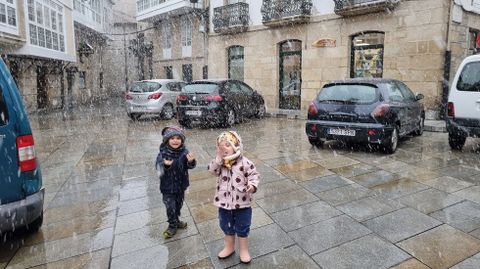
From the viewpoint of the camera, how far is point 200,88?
11.6 m

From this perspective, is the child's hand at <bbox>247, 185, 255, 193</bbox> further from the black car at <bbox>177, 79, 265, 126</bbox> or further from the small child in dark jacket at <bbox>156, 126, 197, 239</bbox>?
the black car at <bbox>177, 79, 265, 126</bbox>

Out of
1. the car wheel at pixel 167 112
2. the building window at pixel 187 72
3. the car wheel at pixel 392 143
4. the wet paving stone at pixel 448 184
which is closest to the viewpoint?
the wet paving stone at pixel 448 184

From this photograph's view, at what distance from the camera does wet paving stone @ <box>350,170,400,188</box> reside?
5.51 metres

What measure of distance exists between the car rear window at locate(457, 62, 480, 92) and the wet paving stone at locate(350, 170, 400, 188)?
103 inches

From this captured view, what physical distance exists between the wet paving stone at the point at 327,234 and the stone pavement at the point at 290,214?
0.04ft

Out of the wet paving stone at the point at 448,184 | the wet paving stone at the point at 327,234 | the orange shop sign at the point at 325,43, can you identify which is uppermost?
the orange shop sign at the point at 325,43

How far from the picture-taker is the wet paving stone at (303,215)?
13.3ft

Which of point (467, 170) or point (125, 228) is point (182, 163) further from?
point (467, 170)

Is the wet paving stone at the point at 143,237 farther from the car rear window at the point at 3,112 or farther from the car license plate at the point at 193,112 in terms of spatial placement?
the car license plate at the point at 193,112

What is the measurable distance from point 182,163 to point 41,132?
1023 cm

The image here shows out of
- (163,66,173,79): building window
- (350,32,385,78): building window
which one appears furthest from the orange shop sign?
(163,66,173,79): building window

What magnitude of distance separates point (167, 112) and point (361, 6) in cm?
831

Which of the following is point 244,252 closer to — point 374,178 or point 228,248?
point 228,248

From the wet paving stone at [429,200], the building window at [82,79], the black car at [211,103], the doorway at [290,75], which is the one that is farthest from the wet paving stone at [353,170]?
the building window at [82,79]
